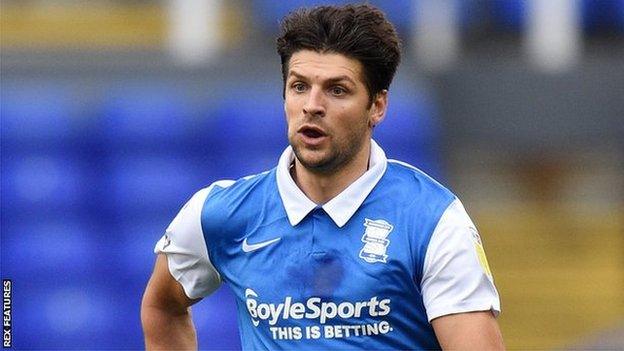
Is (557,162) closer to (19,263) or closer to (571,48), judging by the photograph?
(571,48)

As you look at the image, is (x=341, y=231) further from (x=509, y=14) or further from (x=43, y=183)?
(x=509, y=14)

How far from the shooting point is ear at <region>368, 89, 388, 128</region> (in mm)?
4914

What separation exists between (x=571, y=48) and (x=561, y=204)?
3.91 ft

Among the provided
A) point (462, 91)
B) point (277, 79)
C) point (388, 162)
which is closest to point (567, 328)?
point (462, 91)

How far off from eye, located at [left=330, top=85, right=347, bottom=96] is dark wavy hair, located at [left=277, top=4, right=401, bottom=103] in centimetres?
9

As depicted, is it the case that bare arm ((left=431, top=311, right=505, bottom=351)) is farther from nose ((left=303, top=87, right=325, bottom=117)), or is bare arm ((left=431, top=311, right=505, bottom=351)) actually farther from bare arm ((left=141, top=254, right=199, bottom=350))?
bare arm ((left=141, top=254, right=199, bottom=350))

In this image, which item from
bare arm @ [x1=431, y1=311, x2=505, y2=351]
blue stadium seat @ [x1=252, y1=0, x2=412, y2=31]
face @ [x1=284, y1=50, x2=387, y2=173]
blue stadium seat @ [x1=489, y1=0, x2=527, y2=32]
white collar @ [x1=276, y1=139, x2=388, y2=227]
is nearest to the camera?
bare arm @ [x1=431, y1=311, x2=505, y2=351]

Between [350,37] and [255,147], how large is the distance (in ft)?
22.4

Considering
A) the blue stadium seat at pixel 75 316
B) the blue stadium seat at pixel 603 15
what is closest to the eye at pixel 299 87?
the blue stadium seat at pixel 75 316

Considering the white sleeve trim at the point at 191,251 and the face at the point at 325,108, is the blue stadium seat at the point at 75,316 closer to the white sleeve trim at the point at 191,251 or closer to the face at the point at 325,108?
the white sleeve trim at the point at 191,251

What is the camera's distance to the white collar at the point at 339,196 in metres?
4.86

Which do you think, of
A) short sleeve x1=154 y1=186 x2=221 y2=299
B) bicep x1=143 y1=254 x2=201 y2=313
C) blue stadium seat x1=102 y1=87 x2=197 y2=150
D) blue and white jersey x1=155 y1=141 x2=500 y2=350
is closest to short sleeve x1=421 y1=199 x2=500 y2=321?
blue and white jersey x1=155 y1=141 x2=500 y2=350

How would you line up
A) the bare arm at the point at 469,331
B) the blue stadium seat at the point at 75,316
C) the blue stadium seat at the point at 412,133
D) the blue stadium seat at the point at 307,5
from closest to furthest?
the bare arm at the point at 469,331 < the blue stadium seat at the point at 75,316 < the blue stadium seat at the point at 412,133 < the blue stadium seat at the point at 307,5

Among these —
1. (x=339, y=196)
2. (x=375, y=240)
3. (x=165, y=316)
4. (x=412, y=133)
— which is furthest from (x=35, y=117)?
(x=375, y=240)
